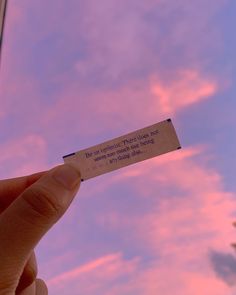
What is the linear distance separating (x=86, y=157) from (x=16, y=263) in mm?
432

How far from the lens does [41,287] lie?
1.76 meters

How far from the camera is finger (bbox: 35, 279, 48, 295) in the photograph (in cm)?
173

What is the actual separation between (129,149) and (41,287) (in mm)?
846

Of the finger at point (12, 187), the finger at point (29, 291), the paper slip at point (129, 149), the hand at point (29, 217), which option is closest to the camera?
the hand at point (29, 217)

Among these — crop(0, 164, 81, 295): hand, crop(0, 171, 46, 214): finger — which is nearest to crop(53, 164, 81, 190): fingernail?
crop(0, 164, 81, 295): hand

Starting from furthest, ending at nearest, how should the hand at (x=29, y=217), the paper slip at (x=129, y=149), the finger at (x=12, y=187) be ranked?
1. the finger at (x=12, y=187)
2. the paper slip at (x=129, y=149)
3. the hand at (x=29, y=217)

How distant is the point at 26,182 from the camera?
169cm

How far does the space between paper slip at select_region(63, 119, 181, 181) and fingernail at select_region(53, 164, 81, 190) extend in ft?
0.24

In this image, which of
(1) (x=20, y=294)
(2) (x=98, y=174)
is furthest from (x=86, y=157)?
(1) (x=20, y=294)

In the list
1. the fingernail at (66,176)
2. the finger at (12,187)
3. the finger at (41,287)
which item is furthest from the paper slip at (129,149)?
the finger at (41,287)

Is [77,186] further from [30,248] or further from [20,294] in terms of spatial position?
[20,294]

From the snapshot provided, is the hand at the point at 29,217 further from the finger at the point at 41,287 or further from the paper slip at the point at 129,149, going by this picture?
the finger at the point at 41,287

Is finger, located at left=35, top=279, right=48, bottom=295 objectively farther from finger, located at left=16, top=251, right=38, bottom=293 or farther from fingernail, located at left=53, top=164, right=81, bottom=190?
fingernail, located at left=53, top=164, right=81, bottom=190

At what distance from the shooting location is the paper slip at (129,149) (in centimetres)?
136
